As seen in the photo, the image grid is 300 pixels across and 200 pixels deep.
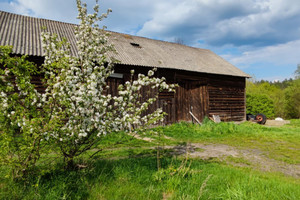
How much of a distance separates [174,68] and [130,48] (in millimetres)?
3349

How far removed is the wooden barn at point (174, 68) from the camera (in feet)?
34.2

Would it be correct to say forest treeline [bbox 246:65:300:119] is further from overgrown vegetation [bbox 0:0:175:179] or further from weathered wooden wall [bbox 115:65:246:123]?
overgrown vegetation [bbox 0:0:175:179]

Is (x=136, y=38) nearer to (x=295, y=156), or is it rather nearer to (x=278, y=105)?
(x=295, y=156)

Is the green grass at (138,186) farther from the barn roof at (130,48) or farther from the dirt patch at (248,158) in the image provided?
the barn roof at (130,48)

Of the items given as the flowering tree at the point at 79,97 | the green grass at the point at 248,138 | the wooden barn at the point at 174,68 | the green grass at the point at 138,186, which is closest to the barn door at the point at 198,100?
the wooden barn at the point at 174,68

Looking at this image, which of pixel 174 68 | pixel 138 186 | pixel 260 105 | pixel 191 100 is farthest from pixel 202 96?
pixel 138 186

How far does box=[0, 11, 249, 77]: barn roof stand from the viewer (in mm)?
9445

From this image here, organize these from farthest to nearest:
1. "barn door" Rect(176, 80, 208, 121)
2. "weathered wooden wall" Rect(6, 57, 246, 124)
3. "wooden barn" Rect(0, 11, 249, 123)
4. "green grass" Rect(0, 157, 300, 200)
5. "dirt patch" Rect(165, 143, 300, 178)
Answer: "barn door" Rect(176, 80, 208, 121)
"weathered wooden wall" Rect(6, 57, 246, 124)
"wooden barn" Rect(0, 11, 249, 123)
"dirt patch" Rect(165, 143, 300, 178)
"green grass" Rect(0, 157, 300, 200)

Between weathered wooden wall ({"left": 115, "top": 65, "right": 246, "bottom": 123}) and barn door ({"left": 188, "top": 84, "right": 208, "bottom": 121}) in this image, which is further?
barn door ({"left": 188, "top": 84, "right": 208, "bottom": 121})

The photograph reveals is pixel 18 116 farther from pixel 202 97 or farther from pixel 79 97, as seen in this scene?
pixel 202 97

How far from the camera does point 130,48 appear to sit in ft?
42.7

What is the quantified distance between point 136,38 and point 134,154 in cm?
1201

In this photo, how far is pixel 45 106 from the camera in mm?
3094

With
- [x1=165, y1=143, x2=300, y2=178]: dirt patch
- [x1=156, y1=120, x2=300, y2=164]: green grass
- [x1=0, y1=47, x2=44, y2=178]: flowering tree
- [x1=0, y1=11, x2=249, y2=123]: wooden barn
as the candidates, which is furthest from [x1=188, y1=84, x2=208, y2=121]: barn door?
[x1=0, y1=47, x2=44, y2=178]: flowering tree
